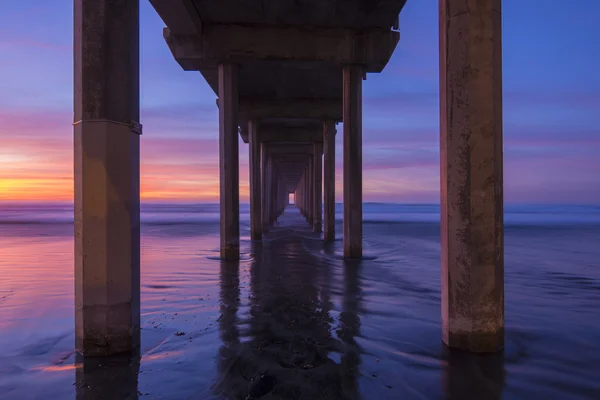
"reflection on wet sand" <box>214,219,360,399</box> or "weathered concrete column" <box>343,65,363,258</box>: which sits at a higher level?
"weathered concrete column" <box>343,65,363,258</box>

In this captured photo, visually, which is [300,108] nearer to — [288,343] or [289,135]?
[289,135]

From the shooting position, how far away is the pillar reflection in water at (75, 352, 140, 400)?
13.0 ft

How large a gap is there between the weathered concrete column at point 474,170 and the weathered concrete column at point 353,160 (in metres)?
8.62

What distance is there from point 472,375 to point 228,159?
1065 cm

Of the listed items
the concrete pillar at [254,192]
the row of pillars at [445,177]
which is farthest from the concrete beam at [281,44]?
the concrete pillar at [254,192]

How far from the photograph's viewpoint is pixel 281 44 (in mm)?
13180

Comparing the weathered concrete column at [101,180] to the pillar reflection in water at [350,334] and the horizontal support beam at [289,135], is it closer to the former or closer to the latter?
the pillar reflection in water at [350,334]

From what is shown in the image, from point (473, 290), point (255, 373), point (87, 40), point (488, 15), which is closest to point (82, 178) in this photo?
point (87, 40)

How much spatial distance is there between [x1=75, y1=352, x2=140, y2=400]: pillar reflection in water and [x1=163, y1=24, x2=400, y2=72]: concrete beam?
1051cm

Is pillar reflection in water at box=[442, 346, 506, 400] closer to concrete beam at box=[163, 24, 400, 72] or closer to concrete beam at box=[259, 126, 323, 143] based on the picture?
concrete beam at box=[163, 24, 400, 72]

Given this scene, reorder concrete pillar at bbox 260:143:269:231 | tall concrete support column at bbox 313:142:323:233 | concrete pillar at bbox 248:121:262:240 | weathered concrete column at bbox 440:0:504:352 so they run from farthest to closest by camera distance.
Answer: concrete pillar at bbox 260:143:269:231 < tall concrete support column at bbox 313:142:323:233 < concrete pillar at bbox 248:121:262:240 < weathered concrete column at bbox 440:0:504:352

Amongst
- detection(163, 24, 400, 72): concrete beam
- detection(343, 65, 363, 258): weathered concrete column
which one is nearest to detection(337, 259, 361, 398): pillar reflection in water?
detection(343, 65, 363, 258): weathered concrete column

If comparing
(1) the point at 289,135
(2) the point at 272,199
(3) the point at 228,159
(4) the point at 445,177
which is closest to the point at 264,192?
(1) the point at 289,135

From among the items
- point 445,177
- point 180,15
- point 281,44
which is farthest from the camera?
point 281,44
